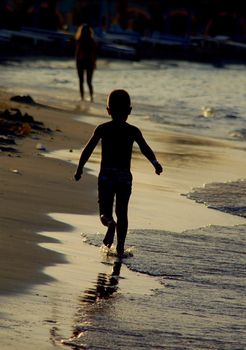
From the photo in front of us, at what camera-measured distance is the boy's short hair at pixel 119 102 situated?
10203 millimetres

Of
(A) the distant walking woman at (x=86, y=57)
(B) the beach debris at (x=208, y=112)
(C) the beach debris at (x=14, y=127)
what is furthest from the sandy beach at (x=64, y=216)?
(A) the distant walking woman at (x=86, y=57)

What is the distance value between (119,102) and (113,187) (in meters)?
0.68

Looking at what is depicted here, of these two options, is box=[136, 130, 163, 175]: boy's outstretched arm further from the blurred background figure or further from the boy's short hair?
the blurred background figure

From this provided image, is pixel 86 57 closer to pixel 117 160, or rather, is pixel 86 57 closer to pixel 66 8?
pixel 117 160

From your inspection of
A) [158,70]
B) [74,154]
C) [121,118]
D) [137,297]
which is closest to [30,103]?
[74,154]

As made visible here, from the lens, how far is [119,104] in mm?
10258

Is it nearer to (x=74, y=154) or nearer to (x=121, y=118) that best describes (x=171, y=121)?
(x=74, y=154)

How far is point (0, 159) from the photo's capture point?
1454 cm

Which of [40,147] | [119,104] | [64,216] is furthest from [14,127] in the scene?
[119,104]

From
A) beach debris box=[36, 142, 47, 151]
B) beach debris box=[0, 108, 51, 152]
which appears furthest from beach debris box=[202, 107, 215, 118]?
beach debris box=[36, 142, 47, 151]

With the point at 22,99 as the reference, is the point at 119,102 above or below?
above

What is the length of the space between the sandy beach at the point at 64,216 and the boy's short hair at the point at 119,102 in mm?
1094

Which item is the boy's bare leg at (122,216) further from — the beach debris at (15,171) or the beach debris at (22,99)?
the beach debris at (22,99)

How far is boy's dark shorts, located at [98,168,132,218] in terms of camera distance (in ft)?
34.1
